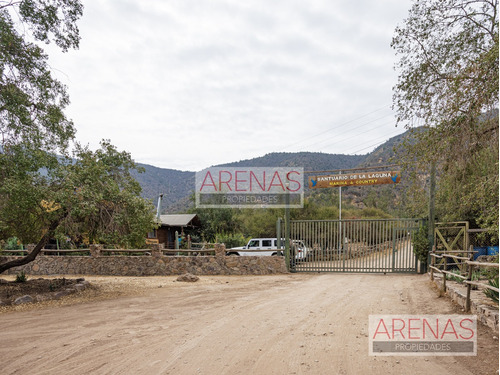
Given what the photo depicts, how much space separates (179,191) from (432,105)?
78794mm

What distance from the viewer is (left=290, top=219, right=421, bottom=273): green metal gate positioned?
14211 mm

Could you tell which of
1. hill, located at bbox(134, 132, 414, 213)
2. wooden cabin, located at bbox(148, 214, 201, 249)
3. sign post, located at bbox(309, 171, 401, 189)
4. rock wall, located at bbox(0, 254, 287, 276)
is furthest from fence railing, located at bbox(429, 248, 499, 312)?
hill, located at bbox(134, 132, 414, 213)

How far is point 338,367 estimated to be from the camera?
414 centimetres

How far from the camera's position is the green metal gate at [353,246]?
1421 cm

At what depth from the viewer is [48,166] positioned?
870 centimetres

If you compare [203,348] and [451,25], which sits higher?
[451,25]

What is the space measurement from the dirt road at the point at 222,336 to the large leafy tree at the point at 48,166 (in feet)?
7.38

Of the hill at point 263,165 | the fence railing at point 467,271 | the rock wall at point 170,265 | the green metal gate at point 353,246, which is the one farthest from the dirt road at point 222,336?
the hill at point 263,165

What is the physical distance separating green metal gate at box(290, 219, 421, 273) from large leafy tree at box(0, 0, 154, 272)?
23.2 feet

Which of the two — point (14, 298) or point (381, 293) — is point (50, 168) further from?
point (381, 293)

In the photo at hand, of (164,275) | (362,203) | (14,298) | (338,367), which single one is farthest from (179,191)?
(338,367)

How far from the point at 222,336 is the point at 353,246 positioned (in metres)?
10.5

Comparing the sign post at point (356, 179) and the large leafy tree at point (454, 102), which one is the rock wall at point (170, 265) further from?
the large leafy tree at point (454, 102)

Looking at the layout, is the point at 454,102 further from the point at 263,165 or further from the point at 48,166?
the point at 263,165
